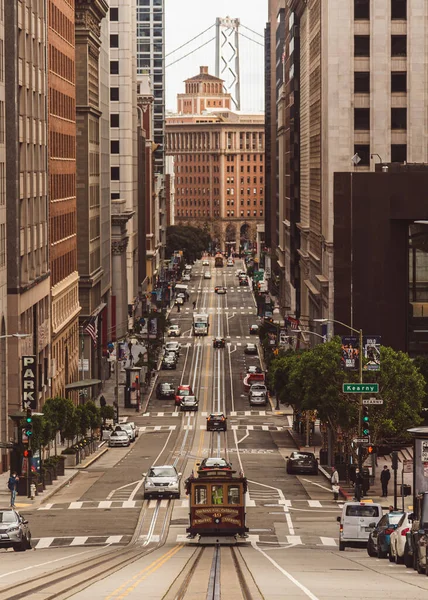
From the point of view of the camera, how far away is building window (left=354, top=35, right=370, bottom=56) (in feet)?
376

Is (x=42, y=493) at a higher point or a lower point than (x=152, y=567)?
lower

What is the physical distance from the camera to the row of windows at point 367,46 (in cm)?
11473

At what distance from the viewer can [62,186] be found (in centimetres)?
11312

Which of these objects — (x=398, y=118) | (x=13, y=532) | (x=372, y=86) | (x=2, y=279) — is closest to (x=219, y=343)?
(x=398, y=118)

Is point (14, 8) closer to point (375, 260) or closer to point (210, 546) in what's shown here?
point (375, 260)

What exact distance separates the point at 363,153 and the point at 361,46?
853 centimetres

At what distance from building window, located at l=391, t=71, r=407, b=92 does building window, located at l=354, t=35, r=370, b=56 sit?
2.86 metres

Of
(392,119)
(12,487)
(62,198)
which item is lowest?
(12,487)

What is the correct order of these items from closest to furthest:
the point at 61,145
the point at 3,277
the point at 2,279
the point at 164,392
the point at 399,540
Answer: the point at 399,540 < the point at 2,279 < the point at 3,277 < the point at 61,145 < the point at 164,392

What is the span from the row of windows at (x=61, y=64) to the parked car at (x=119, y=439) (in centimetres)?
2713

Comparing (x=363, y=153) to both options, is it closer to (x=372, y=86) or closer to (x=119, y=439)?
(x=372, y=86)

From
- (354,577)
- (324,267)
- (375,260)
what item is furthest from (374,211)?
(354,577)

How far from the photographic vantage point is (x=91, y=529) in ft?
192

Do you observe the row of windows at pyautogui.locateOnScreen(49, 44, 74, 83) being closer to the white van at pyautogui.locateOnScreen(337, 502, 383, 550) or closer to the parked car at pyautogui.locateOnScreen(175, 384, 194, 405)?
the parked car at pyautogui.locateOnScreen(175, 384, 194, 405)
